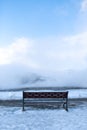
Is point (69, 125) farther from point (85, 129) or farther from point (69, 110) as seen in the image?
point (69, 110)

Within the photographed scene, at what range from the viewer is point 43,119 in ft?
35.5

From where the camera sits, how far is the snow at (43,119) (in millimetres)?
9398

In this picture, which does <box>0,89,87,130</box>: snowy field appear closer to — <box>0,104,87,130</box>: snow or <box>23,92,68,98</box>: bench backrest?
<box>0,104,87,130</box>: snow

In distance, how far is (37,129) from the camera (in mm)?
9055

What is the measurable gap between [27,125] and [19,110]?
134 inches

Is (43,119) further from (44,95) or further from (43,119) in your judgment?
(44,95)

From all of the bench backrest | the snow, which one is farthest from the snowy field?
the bench backrest

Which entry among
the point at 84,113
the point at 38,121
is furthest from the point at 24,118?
the point at 84,113

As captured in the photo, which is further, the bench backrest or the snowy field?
the bench backrest

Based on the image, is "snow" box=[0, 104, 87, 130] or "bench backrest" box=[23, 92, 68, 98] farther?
"bench backrest" box=[23, 92, 68, 98]

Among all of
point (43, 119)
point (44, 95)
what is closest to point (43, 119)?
point (43, 119)

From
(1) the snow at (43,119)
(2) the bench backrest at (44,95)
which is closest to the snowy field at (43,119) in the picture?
(1) the snow at (43,119)

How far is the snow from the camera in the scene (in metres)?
9.40

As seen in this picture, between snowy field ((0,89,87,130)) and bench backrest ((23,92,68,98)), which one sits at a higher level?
bench backrest ((23,92,68,98))
